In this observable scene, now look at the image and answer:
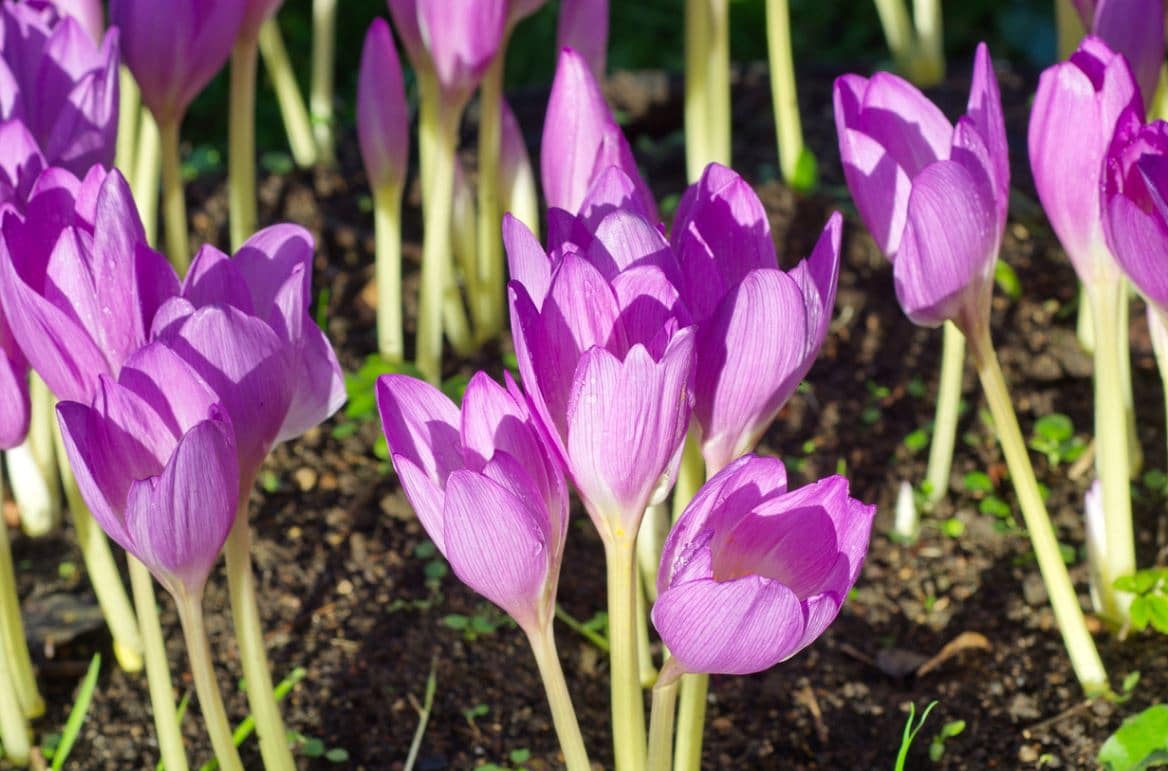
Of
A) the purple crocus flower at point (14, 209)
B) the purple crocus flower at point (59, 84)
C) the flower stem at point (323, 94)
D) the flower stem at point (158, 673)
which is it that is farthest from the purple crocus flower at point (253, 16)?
the flower stem at point (323, 94)

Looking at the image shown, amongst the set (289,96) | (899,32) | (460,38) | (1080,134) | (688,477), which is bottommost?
(688,477)

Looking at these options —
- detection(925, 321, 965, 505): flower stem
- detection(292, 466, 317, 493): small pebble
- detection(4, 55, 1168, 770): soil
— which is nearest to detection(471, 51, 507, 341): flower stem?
detection(4, 55, 1168, 770): soil

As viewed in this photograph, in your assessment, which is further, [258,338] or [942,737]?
[942,737]

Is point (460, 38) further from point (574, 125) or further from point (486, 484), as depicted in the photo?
point (486, 484)

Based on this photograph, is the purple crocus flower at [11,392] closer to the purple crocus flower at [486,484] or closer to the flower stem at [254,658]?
the flower stem at [254,658]

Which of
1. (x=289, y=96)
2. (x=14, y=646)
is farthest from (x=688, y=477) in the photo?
(x=289, y=96)

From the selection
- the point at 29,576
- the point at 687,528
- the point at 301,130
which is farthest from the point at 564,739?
the point at 301,130
